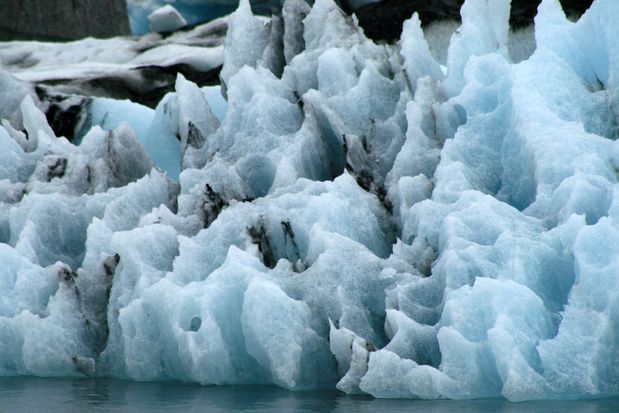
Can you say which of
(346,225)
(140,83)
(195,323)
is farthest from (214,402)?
(140,83)

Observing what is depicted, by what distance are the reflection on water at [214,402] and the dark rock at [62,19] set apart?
1768cm

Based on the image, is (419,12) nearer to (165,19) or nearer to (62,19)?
(165,19)

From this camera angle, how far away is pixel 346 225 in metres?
8.37

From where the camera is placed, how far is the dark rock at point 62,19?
24016 mm

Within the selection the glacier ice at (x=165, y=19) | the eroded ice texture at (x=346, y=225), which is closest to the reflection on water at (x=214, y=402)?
the eroded ice texture at (x=346, y=225)

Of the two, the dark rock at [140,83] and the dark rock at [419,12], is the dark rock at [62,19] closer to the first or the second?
the dark rock at [140,83]

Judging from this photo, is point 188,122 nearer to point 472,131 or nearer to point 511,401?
point 472,131

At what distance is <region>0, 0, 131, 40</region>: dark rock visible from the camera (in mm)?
24016

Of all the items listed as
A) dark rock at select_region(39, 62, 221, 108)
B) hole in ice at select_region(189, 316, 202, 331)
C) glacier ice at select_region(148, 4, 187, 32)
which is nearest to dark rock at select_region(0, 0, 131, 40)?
glacier ice at select_region(148, 4, 187, 32)

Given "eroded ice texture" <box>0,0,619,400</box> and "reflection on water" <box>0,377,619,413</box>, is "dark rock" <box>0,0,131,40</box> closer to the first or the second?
"eroded ice texture" <box>0,0,619,400</box>

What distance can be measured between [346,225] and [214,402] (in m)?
2.06

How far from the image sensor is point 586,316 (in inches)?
276

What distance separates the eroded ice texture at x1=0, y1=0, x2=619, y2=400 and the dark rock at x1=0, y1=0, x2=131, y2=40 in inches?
538

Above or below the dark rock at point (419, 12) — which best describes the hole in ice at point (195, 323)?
below
